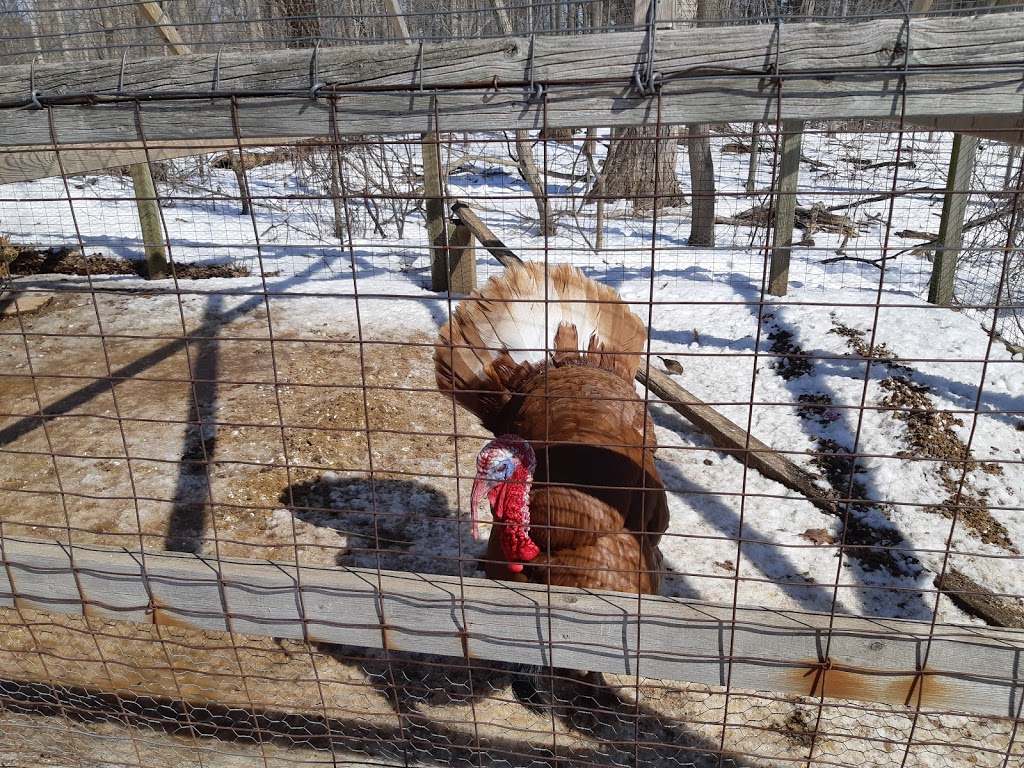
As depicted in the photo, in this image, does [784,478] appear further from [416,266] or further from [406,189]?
[406,189]

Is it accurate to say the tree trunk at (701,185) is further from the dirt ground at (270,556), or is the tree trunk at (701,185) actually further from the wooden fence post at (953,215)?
the dirt ground at (270,556)

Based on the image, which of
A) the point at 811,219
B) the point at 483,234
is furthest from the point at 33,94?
the point at 811,219

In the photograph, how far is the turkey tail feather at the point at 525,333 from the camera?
12.1 ft

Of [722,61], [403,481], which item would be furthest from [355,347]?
[722,61]

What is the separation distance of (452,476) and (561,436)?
129 cm

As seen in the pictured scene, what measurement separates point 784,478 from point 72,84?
3.71 meters

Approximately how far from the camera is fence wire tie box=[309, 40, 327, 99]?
1.69 meters

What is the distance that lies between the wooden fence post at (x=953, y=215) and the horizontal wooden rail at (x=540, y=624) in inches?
184

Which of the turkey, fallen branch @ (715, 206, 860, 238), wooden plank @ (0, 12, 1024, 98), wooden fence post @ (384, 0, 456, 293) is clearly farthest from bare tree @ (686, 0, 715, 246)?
wooden plank @ (0, 12, 1024, 98)

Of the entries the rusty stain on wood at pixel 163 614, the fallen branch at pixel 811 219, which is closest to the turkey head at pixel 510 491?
the rusty stain on wood at pixel 163 614

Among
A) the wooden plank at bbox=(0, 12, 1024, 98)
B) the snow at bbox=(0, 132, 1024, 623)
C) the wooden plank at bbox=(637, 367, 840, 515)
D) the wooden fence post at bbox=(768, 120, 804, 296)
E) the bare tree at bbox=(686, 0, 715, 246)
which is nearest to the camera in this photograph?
the wooden plank at bbox=(0, 12, 1024, 98)

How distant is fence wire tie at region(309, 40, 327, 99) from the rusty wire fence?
0.11 feet

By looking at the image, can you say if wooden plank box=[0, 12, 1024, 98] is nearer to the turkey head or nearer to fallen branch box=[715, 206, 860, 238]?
the turkey head

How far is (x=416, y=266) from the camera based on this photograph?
25.3 feet
